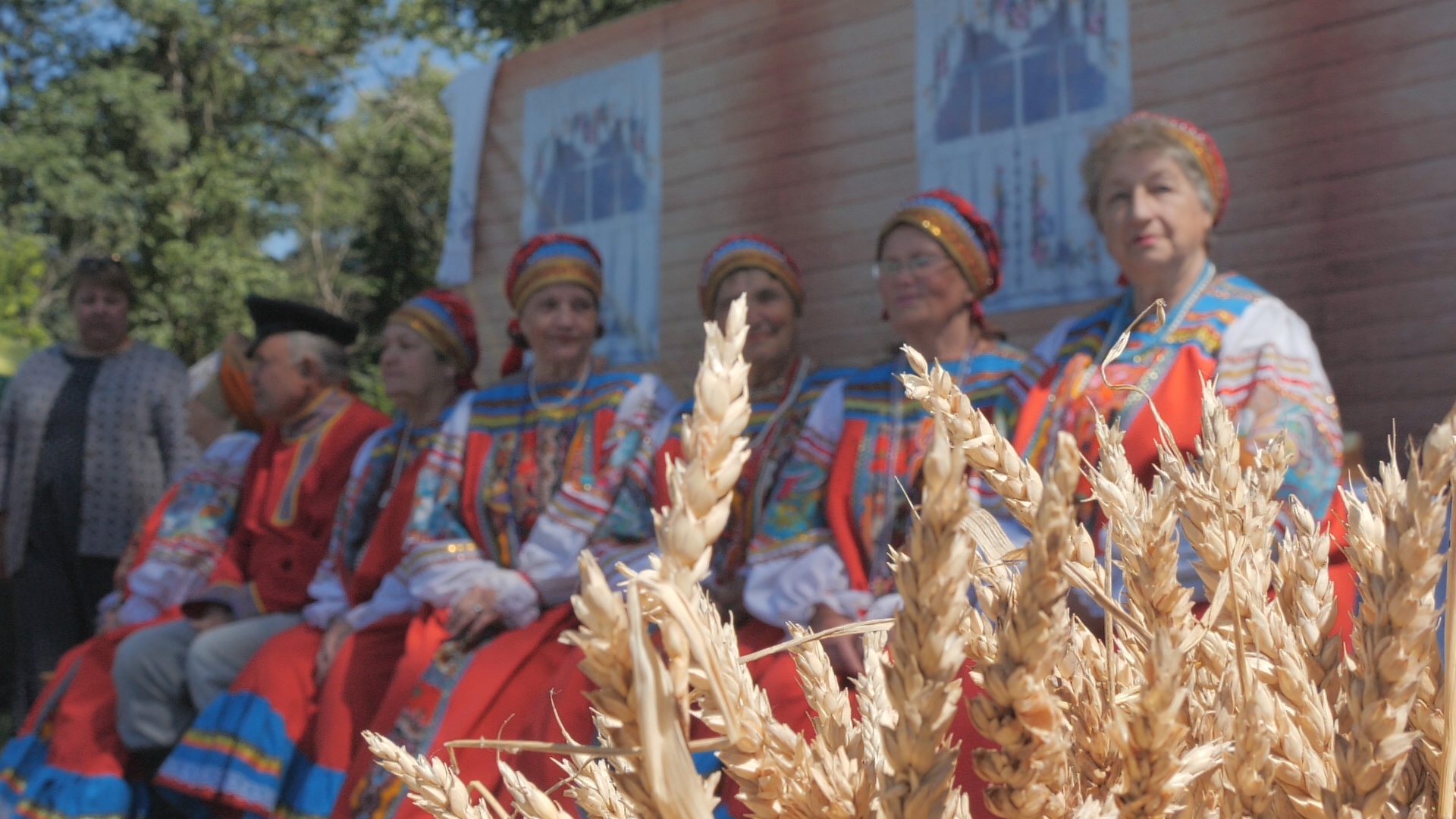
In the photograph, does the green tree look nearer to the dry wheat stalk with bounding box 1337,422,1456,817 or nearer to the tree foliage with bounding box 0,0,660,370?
the tree foliage with bounding box 0,0,660,370

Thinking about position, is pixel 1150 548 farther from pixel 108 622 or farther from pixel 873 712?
pixel 108 622

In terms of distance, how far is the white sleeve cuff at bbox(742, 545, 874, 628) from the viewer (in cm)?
285

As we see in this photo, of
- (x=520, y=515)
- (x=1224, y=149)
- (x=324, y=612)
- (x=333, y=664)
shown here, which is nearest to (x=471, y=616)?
(x=520, y=515)

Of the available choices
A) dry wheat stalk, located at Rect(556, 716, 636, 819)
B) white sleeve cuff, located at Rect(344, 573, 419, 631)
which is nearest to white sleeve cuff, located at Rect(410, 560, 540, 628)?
white sleeve cuff, located at Rect(344, 573, 419, 631)

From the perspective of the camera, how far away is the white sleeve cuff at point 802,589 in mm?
2852

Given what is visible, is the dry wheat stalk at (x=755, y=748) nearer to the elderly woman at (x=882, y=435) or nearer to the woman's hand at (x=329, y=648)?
the elderly woman at (x=882, y=435)

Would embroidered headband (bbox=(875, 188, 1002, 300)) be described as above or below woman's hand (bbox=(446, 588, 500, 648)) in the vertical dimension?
above

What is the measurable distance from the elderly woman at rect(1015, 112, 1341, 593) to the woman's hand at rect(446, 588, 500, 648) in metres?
1.51

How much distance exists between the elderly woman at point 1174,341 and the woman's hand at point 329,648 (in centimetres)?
213

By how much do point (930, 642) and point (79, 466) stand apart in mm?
5679

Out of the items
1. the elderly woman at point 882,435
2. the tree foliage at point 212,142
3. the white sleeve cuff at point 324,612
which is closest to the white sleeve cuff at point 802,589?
the elderly woman at point 882,435

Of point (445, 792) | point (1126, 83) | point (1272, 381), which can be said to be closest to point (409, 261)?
point (1126, 83)

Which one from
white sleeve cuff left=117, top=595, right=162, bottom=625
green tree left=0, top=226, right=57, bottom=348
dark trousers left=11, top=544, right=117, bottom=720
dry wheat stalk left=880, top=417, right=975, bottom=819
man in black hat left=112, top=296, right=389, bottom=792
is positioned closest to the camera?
dry wheat stalk left=880, top=417, right=975, bottom=819

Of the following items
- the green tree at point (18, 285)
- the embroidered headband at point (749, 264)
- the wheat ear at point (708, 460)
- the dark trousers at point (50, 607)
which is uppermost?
the green tree at point (18, 285)
